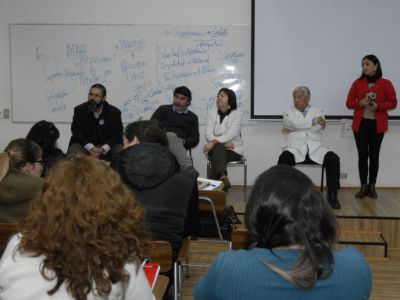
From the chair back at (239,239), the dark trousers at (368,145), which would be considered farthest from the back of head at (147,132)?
the dark trousers at (368,145)

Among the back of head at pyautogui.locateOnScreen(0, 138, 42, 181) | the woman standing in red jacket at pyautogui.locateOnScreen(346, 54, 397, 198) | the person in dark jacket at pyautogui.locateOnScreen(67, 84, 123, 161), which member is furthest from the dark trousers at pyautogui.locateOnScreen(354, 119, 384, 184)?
the back of head at pyautogui.locateOnScreen(0, 138, 42, 181)

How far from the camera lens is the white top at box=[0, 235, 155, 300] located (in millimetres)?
1200

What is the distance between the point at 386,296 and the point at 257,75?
2923 millimetres

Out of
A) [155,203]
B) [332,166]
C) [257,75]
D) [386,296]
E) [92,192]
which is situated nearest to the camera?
[92,192]

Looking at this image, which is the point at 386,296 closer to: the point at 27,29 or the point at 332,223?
the point at 332,223

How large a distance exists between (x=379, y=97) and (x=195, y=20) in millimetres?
2151

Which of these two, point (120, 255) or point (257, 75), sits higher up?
point (257, 75)

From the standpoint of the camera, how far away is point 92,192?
46.3 inches

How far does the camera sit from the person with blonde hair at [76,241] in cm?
116

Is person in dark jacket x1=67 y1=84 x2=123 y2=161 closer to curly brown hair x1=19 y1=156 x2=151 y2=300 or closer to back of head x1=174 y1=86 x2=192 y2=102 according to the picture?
back of head x1=174 y1=86 x2=192 y2=102

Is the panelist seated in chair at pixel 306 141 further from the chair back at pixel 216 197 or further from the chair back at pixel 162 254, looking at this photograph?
the chair back at pixel 162 254

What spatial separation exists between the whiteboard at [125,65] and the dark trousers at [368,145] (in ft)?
4.25

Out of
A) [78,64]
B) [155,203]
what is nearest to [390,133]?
[78,64]

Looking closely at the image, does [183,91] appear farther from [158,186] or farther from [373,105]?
[158,186]
